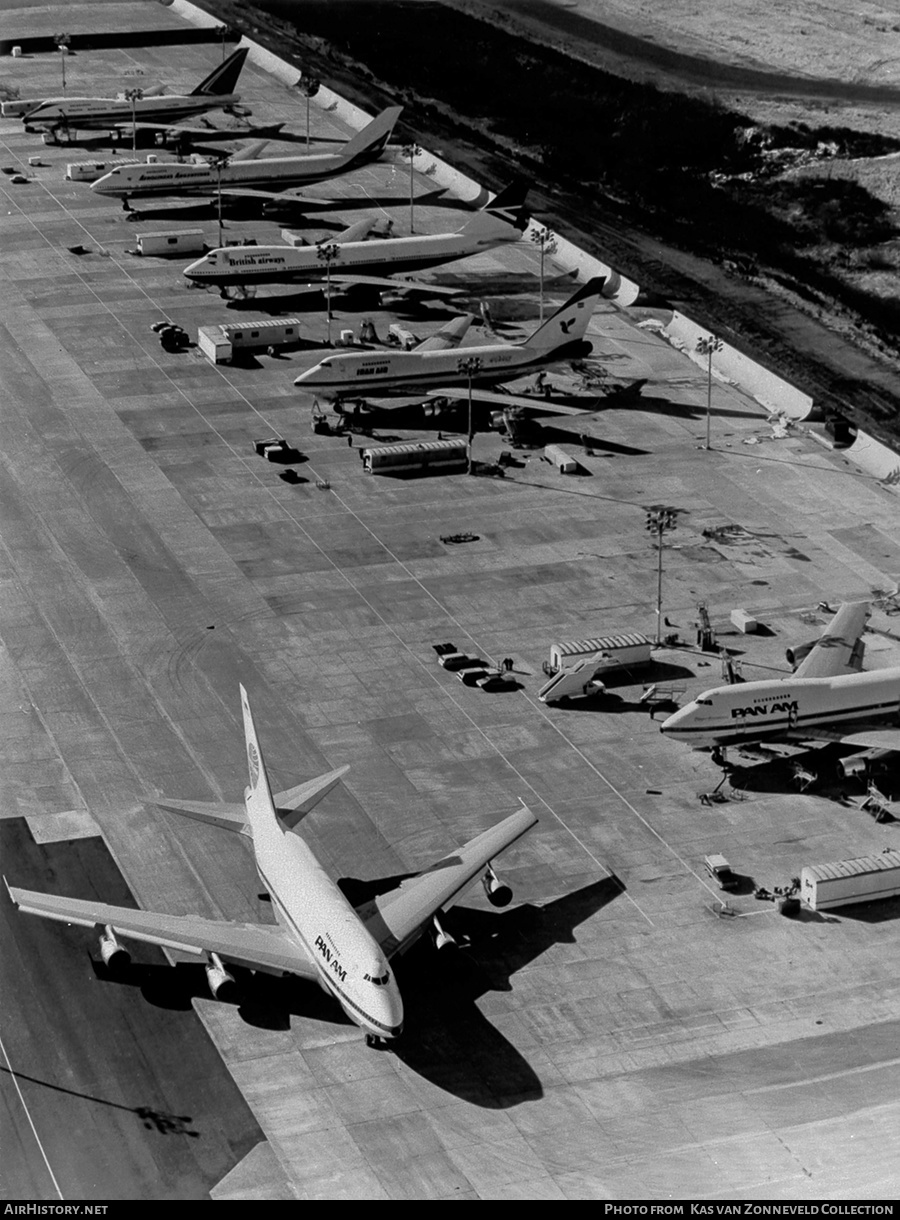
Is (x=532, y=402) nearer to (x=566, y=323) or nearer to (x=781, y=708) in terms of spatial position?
(x=566, y=323)

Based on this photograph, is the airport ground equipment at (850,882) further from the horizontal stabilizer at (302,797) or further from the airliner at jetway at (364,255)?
the airliner at jetway at (364,255)

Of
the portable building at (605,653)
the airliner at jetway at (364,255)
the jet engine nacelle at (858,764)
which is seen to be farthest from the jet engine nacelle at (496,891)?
the airliner at jetway at (364,255)

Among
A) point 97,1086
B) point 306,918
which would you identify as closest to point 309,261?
point 306,918

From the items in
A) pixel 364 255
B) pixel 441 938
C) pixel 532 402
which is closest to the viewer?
pixel 441 938

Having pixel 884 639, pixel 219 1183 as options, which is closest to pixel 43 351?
pixel 884 639

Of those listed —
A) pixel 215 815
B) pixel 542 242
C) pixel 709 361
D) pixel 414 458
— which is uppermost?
pixel 542 242

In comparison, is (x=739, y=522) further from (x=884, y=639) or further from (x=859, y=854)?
(x=859, y=854)

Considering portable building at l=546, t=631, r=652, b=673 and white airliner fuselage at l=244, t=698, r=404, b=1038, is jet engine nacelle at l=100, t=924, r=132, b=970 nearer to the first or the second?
white airliner fuselage at l=244, t=698, r=404, b=1038
